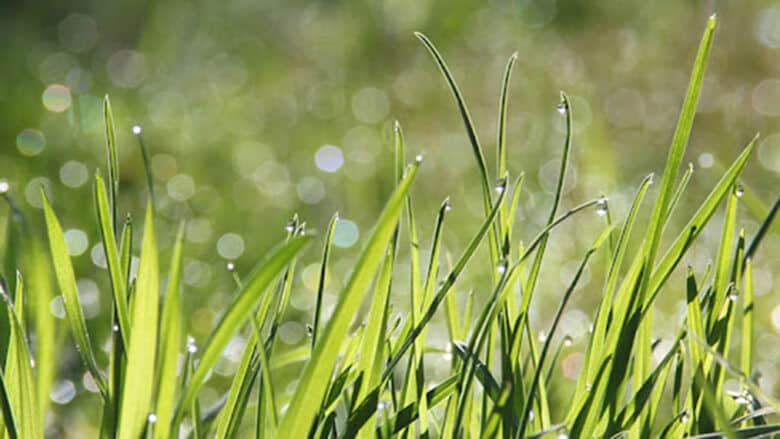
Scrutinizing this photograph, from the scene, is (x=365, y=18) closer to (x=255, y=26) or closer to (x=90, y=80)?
(x=255, y=26)

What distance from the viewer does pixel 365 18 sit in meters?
2.25

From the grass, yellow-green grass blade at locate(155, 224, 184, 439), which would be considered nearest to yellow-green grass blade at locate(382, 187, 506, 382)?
the grass

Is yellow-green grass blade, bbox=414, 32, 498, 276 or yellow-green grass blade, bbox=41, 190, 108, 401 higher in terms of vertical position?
yellow-green grass blade, bbox=414, 32, 498, 276

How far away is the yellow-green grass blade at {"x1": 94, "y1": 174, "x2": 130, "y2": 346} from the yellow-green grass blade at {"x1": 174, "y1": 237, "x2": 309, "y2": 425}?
0.08 meters

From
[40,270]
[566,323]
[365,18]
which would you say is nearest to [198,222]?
[566,323]

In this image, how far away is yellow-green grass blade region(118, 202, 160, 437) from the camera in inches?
A: 19.5

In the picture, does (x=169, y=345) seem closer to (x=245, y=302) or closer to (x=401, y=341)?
(x=245, y=302)

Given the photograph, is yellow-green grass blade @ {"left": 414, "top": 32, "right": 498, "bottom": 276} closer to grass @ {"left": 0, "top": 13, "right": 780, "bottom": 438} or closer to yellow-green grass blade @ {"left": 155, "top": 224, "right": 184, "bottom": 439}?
grass @ {"left": 0, "top": 13, "right": 780, "bottom": 438}

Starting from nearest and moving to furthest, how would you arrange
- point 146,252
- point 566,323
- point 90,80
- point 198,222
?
1. point 146,252
2. point 566,323
3. point 198,222
4. point 90,80

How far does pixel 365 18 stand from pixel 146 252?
1.80 m

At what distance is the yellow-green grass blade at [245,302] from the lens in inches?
17.8

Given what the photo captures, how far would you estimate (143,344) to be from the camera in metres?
0.50

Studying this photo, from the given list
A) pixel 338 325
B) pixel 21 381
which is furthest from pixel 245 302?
pixel 21 381

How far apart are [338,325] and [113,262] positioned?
0.15 meters
